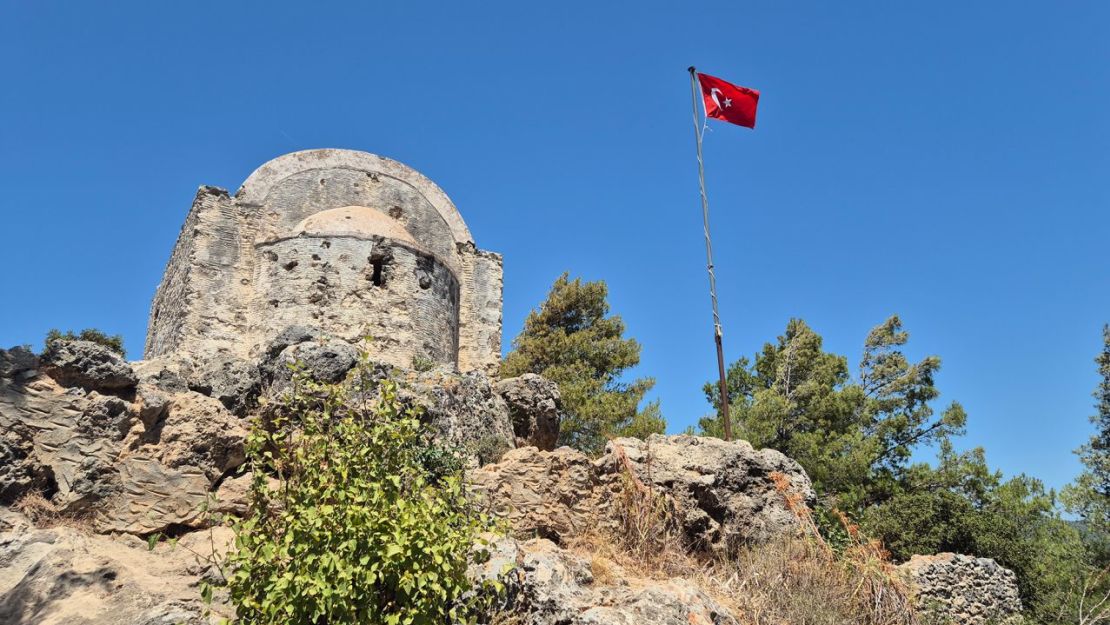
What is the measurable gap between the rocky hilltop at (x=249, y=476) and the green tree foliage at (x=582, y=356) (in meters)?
3.40

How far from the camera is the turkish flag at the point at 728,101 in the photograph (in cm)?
1382

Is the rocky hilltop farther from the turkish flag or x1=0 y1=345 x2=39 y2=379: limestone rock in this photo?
the turkish flag

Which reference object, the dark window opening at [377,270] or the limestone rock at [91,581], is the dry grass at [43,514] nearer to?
the limestone rock at [91,581]

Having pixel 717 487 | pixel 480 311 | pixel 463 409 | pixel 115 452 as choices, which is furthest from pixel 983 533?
pixel 115 452

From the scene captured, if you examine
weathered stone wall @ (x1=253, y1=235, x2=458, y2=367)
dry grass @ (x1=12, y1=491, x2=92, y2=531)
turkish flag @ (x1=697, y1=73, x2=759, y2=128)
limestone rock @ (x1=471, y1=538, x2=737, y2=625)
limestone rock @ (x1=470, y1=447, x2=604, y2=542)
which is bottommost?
limestone rock @ (x1=471, y1=538, x2=737, y2=625)

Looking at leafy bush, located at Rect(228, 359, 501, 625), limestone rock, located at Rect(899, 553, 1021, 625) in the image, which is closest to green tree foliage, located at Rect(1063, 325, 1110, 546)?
limestone rock, located at Rect(899, 553, 1021, 625)

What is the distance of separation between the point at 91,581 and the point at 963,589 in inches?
342

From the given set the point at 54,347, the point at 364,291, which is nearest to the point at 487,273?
the point at 364,291

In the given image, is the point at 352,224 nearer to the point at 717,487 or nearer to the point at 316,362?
the point at 316,362

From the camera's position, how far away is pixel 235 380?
921 cm

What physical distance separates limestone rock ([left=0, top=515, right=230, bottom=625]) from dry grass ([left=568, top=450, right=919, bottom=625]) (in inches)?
132

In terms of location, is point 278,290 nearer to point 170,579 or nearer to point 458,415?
point 458,415

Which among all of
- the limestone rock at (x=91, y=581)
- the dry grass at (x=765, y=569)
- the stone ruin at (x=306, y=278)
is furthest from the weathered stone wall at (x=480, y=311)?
the limestone rock at (x=91, y=581)

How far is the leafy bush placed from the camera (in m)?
5.37
